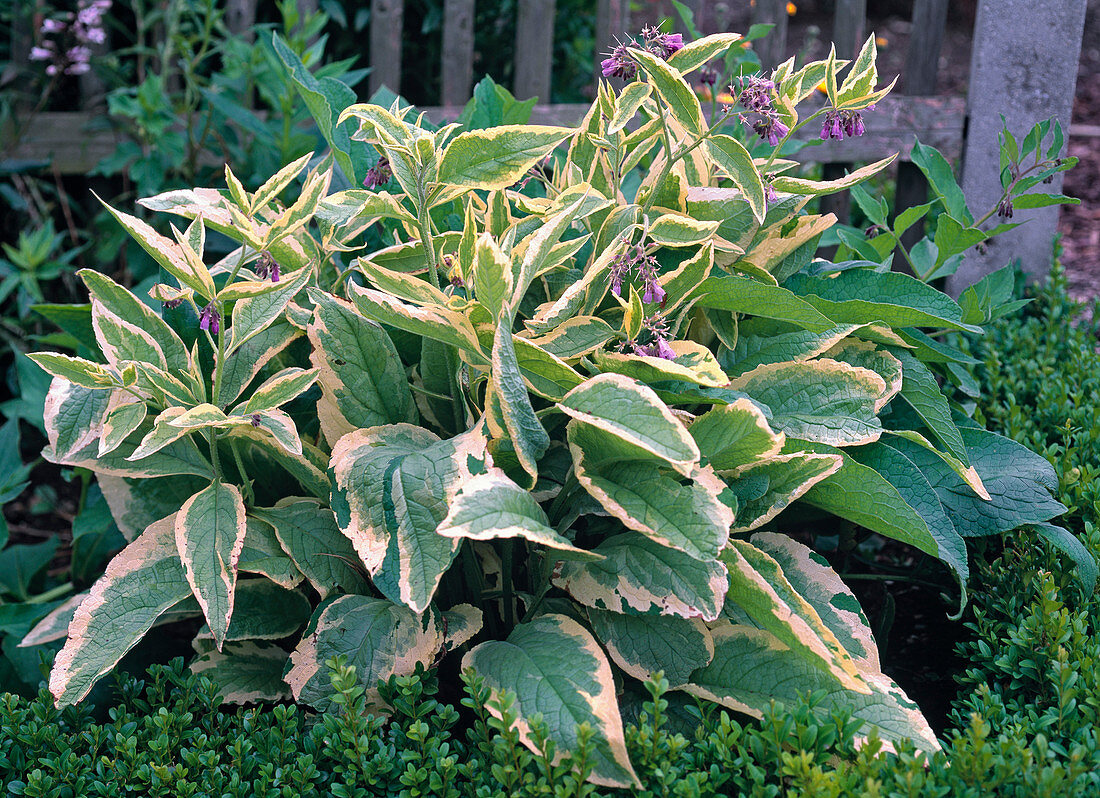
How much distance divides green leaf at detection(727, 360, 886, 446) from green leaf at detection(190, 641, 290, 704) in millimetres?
906

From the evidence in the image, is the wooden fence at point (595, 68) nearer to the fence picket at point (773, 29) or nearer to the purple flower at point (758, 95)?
the fence picket at point (773, 29)

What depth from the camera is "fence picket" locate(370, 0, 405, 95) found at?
3271 mm

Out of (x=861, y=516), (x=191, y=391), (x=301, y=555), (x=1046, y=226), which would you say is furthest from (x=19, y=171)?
(x=1046, y=226)

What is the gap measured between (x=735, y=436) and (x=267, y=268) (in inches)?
28.6

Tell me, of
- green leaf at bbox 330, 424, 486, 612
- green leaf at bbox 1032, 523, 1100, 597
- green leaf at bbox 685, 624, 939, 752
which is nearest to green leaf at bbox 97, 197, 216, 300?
green leaf at bbox 330, 424, 486, 612

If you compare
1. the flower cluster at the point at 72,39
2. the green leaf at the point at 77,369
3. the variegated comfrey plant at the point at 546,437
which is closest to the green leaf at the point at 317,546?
the variegated comfrey plant at the point at 546,437

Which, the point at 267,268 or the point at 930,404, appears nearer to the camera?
the point at 267,268

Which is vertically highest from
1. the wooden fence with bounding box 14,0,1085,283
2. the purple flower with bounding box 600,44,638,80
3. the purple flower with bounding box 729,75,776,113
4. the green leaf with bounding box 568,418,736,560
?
the wooden fence with bounding box 14,0,1085,283

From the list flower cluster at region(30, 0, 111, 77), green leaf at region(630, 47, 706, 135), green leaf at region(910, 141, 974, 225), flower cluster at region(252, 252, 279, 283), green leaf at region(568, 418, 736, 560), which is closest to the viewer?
green leaf at region(568, 418, 736, 560)

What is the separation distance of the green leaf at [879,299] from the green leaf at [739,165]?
0.91 ft

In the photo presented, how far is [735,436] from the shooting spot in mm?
1257

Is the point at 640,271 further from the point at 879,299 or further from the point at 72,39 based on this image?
the point at 72,39

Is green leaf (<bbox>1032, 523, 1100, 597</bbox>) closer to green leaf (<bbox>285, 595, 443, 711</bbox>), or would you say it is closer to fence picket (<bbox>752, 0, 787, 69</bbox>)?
green leaf (<bbox>285, 595, 443, 711</bbox>)

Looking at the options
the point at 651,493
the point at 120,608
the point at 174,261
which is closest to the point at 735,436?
the point at 651,493
